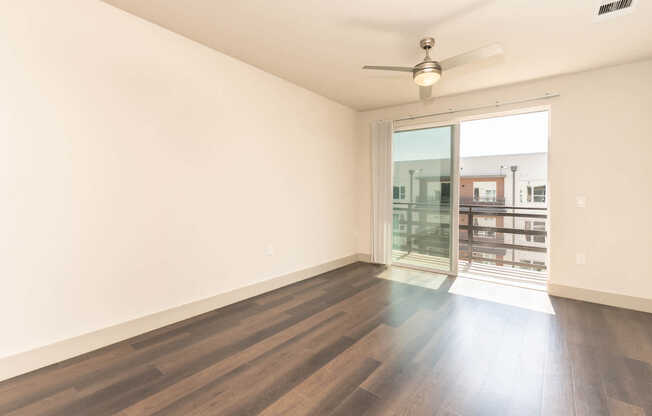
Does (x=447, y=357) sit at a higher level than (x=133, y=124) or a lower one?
lower

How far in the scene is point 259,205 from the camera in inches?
136

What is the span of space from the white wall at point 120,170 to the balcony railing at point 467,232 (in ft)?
7.74

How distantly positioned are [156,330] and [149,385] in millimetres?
813

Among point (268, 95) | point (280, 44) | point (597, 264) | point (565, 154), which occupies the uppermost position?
point (280, 44)

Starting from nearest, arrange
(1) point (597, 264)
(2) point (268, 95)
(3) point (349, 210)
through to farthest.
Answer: (1) point (597, 264) < (2) point (268, 95) < (3) point (349, 210)

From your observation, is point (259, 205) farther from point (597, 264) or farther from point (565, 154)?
point (597, 264)

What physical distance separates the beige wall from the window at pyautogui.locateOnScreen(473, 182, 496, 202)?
5.15 m

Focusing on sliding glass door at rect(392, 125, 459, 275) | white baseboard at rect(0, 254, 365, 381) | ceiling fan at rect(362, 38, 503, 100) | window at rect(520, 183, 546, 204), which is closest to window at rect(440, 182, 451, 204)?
sliding glass door at rect(392, 125, 459, 275)

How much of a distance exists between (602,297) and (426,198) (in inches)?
93.2

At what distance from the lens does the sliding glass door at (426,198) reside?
14.1ft

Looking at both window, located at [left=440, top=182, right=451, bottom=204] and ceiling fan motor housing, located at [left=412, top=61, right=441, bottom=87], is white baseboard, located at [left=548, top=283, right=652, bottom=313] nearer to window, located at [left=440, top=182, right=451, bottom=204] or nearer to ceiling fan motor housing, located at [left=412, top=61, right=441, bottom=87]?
window, located at [left=440, top=182, right=451, bottom=204]

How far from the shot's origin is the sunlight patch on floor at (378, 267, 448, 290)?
3841 mm

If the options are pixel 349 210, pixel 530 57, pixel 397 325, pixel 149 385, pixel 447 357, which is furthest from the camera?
pixel 349 210

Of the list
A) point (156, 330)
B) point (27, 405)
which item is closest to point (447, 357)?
point (156, 330)
